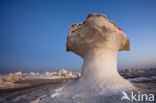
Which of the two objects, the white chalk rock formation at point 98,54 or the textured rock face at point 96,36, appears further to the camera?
→ the textured rock face at point 96,36

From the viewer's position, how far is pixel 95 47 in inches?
118

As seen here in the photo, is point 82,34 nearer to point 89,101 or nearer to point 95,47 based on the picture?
point 95,47

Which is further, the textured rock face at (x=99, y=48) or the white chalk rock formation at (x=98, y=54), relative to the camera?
the textured rock face at (x=99, y=48)

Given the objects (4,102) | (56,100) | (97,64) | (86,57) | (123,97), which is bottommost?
(4,102)

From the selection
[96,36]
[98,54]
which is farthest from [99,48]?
[96,36]

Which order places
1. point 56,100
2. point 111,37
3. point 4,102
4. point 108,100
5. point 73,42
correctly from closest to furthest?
point 108,100 < point 56,100 < point 4,102 < point 111,37 < point 73,42

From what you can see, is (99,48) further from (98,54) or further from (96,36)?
(96,36)

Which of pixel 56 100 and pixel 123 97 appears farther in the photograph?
pixel 56 100

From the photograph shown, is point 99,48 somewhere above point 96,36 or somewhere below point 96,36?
below

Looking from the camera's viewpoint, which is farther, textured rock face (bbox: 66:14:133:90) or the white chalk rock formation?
textured rock face (bbox: 66:14:133:90)

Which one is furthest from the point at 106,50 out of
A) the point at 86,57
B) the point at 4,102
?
the point at 4,102

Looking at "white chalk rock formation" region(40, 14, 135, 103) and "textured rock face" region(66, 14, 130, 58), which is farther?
"textured rock face" region(66, 14, 130, 58)

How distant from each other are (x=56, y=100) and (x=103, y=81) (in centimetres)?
124

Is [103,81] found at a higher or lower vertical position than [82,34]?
lower
